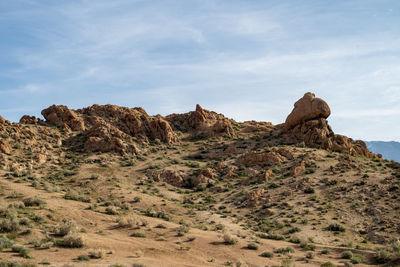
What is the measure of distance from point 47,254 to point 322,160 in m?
42.4

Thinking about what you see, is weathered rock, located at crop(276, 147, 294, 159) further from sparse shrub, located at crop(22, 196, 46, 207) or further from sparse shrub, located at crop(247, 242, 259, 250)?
sparse shrub, located at crop(22, 196, 46, 207)

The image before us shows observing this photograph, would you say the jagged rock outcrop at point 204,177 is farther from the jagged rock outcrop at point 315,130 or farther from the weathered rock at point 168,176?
the jagged rock outcrop at point 315,130

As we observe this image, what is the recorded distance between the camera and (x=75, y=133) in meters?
60.6

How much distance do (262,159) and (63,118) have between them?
40863 millimetres

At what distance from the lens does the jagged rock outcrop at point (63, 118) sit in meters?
61.7

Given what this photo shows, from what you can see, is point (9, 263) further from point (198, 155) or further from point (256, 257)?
point (198, 155)

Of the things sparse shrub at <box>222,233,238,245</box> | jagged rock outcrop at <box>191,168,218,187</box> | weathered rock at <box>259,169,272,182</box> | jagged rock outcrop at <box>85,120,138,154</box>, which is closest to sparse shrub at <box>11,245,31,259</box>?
sparse shrub at <box>222,233,238,245</box>

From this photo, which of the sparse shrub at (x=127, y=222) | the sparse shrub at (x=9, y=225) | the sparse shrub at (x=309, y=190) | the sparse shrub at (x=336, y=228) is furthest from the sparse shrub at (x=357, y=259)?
the sparse shrub at (x=9, y=225)

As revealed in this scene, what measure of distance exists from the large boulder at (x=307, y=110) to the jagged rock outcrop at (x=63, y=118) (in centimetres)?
4232

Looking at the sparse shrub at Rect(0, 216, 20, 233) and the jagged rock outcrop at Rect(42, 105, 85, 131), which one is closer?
the sparse shrub at Rect(0, 216, 20, 233)

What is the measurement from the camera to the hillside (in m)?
18.3

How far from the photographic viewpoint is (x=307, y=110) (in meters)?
57.7

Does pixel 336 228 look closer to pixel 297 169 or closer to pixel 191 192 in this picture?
pixel 297 169

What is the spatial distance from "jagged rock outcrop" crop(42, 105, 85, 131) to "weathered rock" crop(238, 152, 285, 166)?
111 feet
